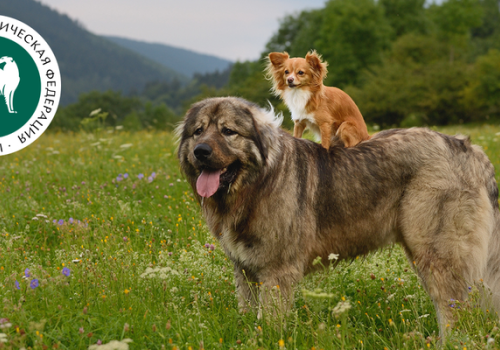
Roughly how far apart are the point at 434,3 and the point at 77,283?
64767 mm

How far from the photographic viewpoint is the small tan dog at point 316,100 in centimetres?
397

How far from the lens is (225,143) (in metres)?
3.36

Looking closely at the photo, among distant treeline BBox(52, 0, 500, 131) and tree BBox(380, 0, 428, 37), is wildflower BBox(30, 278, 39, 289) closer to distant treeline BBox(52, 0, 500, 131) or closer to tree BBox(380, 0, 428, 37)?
distant treeline BBox(52, 0, 500, 131)

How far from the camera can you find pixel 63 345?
2744 millimetres

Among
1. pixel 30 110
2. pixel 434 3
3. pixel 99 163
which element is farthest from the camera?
pixel 434 3

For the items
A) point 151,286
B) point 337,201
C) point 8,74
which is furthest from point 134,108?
point 337,201

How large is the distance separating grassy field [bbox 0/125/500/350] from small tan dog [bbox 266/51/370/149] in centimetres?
126

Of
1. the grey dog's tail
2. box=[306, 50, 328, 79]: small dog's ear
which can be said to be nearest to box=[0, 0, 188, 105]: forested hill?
box=[306, 50, 328, 79]: small dog's ear

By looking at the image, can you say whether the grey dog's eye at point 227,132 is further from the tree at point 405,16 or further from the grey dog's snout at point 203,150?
the tree at point 405,16

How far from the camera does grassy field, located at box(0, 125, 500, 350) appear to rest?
2.90 m

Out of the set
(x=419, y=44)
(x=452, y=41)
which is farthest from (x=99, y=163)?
(x=452, y=41)

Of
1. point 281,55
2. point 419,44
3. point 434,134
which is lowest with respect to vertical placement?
point 434,134

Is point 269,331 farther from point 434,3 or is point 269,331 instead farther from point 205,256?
point 434,3

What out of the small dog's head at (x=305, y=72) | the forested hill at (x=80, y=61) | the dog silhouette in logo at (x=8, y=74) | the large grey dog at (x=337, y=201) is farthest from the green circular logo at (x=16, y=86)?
the forested hill at (x=80, y=61)
